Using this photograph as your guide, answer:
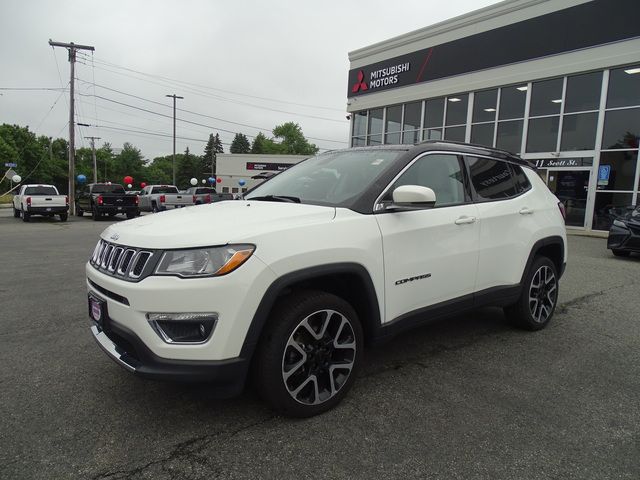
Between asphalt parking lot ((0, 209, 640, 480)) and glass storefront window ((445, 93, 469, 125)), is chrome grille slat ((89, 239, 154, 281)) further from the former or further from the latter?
glass storefront window ((445, 93, 469, 125))

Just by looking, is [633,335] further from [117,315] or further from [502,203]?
[117,315]

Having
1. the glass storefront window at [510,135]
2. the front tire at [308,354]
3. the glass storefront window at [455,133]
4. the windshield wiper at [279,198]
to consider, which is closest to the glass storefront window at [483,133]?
the glass storefront window at [510,135]

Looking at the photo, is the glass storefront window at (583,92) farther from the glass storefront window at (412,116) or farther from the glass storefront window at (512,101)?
the glass storefront window at (412,116)

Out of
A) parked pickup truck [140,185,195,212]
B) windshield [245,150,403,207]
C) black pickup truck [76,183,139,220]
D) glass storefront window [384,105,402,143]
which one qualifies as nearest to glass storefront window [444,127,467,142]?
glass storefront window [384,105,402,143]

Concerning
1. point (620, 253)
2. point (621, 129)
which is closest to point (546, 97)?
point (621, 129)

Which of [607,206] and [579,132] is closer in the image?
[607,206]

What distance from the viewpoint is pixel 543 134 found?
56.9 feet

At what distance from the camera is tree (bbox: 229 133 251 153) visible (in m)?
128

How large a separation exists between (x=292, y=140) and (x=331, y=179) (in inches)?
4065

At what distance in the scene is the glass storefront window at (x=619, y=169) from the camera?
15078 mm

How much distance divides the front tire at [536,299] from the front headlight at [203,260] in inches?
119

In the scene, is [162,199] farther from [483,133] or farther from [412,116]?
[483,133]

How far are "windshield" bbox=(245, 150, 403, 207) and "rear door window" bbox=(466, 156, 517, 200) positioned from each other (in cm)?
90

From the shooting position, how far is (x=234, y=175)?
193 feet
